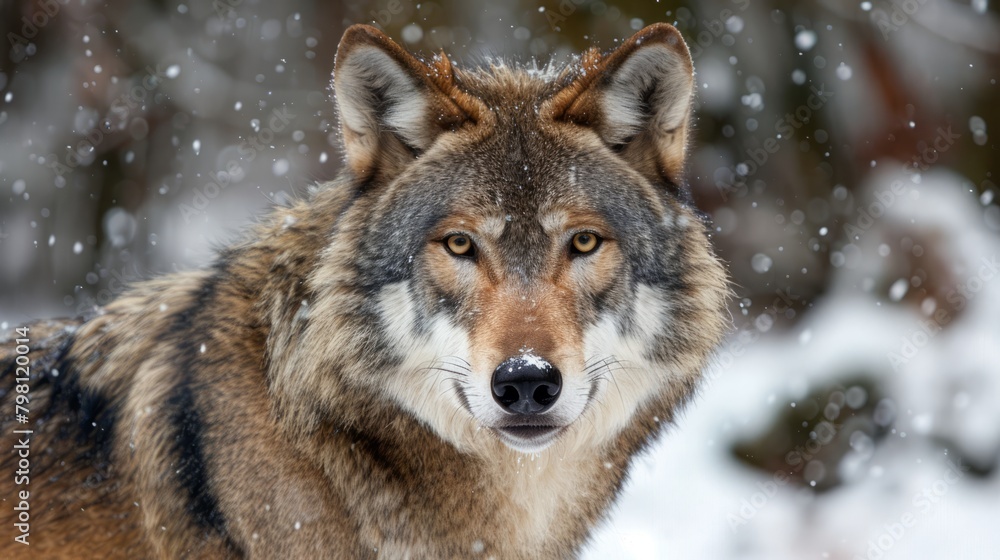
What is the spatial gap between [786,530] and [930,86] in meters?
4.34

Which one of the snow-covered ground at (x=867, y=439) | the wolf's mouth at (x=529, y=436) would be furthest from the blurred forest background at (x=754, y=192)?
the wolf's mouth at (x=529, y=436)

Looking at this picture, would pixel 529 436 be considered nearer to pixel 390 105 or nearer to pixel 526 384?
pixel 526 384

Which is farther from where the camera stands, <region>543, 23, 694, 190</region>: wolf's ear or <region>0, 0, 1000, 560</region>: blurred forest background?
<region>0, 0, 1000, 560</region>: blurred forest background

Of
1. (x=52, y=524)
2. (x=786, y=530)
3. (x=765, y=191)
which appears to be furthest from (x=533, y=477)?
(x=765, y=191)

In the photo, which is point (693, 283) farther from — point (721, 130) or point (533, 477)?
point (721, 130)

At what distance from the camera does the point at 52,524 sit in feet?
8.87

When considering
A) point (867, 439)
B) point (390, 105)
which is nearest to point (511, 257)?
point (390, 105)

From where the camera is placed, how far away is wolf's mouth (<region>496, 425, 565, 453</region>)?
8.37 feet

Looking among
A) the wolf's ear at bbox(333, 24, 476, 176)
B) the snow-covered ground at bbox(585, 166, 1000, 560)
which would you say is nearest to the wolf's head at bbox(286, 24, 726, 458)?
the wolf's ear at bbox(333, 24, 476, 176)

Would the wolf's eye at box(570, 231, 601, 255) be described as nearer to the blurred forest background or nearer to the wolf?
the wolf

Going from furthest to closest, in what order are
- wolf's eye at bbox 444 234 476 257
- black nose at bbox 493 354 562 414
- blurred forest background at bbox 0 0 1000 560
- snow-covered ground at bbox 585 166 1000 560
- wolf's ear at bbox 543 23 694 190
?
1. blurred forest background at bbox 0 0 1000 560
2. snow-covered ground at bbox 585 166 1000 560
3. wolf's ear at bbox 543 23 694 190
4. wolf's eye at bbox 444 234 476 257
5. black nose at bbox 493 354 562 414

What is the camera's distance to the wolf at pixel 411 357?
2.63 metres

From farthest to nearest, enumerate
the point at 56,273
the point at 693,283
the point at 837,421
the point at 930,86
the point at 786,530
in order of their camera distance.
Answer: the point at 56,273 < the point at 930,86 < the point at 837,421 < the point at 786,530 < the point at 693,283

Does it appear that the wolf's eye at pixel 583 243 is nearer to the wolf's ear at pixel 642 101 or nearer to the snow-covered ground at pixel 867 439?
the wolf's ear at pixel 642 101
